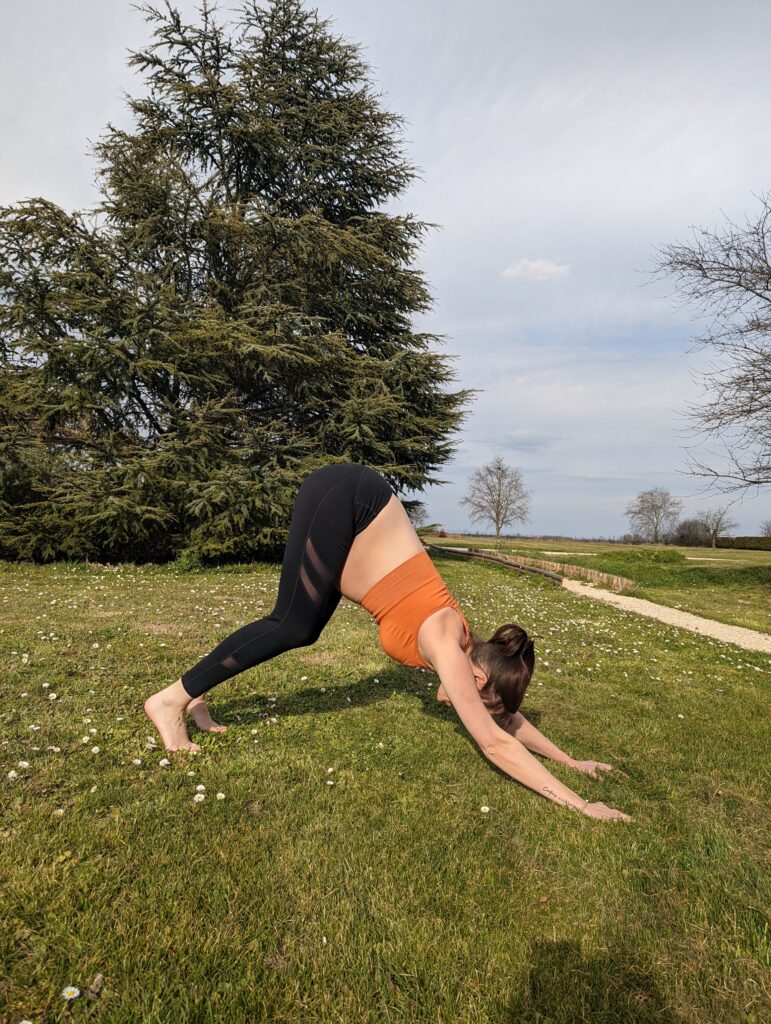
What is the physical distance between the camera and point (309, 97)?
59.9ft

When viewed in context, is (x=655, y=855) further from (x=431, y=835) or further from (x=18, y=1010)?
(x=18, y=1010)

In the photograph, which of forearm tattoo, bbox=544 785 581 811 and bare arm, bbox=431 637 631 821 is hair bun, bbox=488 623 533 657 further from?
forearm tattoo, bbox=544 785 581 811

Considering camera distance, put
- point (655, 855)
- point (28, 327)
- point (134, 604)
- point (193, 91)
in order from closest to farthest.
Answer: point (655, 855), point (134, 604), point (28, 327), point (193, 91)

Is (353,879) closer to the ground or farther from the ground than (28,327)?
closer to the ground

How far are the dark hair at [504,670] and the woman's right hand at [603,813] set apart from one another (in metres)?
0.69

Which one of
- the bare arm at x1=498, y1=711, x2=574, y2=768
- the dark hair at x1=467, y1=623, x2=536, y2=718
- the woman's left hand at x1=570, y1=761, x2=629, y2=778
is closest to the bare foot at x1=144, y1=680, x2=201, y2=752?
the dark hair at x1=467, y1=623, x2=536, y2=718

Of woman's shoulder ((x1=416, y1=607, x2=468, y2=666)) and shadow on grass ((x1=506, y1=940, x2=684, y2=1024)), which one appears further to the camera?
woman's shoulder ((x1=416, y1=607, x2=468, y2=666))

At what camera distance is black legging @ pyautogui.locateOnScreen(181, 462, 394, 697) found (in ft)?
10.3

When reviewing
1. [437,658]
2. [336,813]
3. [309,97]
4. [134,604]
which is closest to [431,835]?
[336,813]

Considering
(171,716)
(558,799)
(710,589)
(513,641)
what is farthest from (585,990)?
(710,589)

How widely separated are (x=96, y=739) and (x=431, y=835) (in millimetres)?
2453

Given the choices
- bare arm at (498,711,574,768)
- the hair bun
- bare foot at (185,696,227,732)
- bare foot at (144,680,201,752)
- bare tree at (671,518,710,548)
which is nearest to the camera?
the hair bun

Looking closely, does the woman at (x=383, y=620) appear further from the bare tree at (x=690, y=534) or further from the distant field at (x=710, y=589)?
the bare tree at (x=690, y=534)

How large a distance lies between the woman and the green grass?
1.36 feet
